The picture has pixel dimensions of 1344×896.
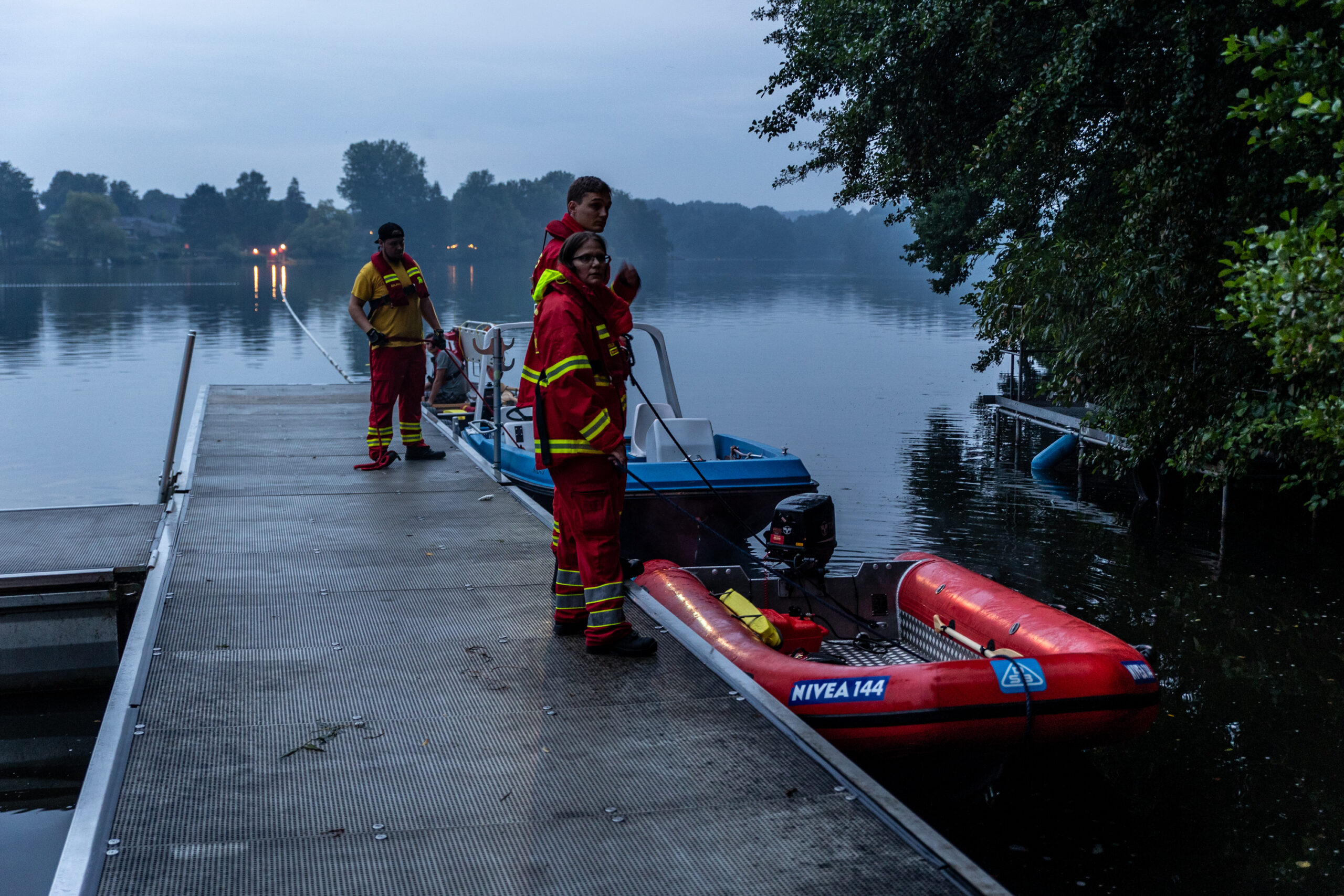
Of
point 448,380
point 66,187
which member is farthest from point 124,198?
point 448,380

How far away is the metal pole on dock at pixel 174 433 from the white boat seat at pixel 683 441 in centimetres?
359

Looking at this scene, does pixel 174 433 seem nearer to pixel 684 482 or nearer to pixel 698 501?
pixel 684 482

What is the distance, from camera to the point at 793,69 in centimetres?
1471

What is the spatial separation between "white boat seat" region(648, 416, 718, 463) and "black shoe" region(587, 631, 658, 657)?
15.5 feet

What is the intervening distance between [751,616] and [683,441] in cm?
408

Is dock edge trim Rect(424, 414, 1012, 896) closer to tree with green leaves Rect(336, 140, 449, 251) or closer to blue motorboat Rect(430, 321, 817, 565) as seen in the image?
blue motorboat Rect(430, 321, 817, 565)

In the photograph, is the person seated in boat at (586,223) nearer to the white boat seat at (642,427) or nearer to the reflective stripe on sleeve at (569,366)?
the reflective stripe on sleeve at (569,366)

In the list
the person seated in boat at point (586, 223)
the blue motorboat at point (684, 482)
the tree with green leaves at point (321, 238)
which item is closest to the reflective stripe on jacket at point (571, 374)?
the person seated in boat at point (586, 223)

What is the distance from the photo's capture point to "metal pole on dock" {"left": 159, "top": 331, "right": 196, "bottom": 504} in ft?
28.9

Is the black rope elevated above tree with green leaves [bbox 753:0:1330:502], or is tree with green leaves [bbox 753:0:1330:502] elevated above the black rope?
tree with green leaves [bbox 753:0:1330:502]

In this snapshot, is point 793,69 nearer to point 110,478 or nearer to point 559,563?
→ point 110,478

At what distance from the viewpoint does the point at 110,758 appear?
3461 millimetres

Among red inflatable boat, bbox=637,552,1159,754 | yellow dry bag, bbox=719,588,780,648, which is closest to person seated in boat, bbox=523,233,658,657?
red inflatable boat, bbox=637,552,1159,754

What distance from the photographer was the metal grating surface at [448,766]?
2963mm
